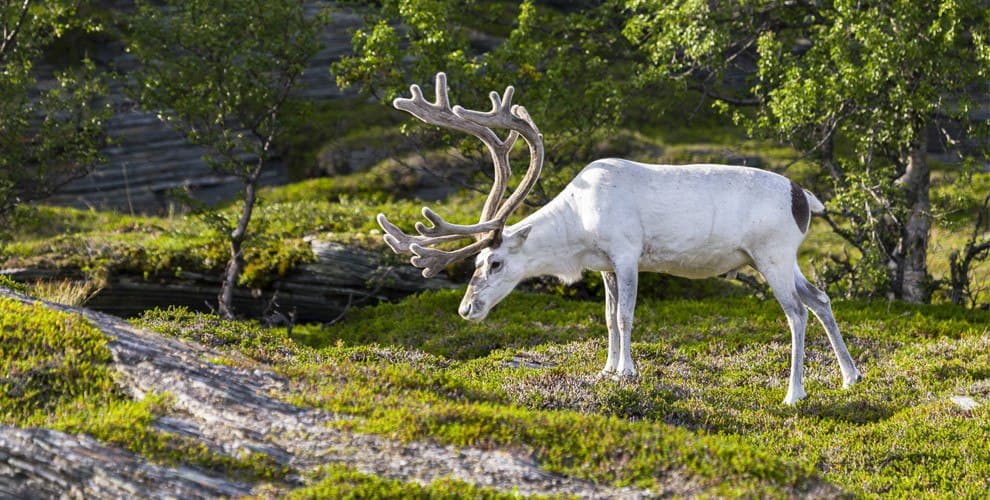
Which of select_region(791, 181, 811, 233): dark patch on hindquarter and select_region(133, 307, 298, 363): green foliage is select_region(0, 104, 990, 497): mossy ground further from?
select_region(791, 181, 811, 233): dark patch on hindquarter

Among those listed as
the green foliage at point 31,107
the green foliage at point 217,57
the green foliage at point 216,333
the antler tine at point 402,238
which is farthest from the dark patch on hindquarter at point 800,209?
the green foliage at point 31,107

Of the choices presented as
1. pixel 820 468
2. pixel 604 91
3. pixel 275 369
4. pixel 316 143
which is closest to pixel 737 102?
pixel 604 91

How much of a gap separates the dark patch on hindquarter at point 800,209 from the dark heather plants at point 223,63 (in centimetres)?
1014

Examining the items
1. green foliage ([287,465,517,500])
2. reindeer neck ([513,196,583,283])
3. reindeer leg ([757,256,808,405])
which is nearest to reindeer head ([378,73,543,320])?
reindeer neck ([513,196,583,283])

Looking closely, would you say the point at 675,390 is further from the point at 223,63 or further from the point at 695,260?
the point at 223,63

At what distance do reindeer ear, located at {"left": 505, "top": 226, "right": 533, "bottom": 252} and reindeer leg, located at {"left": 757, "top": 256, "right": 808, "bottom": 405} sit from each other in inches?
107

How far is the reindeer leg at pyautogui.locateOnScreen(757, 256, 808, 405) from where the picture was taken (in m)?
12.6

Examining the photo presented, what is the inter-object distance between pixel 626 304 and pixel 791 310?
1.97m

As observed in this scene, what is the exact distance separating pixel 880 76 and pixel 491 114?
24.5ft

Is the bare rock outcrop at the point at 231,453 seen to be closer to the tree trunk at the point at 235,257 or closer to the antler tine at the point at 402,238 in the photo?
the antler tine at the point at 402,238

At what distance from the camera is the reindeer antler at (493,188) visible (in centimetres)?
1234

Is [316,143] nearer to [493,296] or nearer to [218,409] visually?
[493,296]

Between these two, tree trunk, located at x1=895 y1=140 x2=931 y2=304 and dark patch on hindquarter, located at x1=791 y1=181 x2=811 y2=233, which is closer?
dark patch on hindquarter, located at x1=791 y1=181 x2=811 y2=233

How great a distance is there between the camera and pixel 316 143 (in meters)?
35.2
